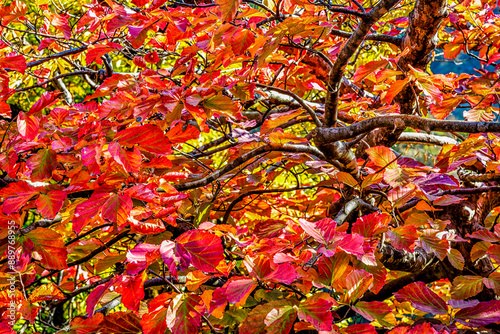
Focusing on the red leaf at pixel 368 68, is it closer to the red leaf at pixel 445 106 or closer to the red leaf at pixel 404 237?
the red leaf at pixel 445 106

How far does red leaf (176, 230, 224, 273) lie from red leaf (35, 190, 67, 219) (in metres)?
0.36

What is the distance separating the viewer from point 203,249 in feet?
2.99

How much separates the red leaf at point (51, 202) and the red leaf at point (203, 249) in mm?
361

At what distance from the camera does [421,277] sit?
1.79 m

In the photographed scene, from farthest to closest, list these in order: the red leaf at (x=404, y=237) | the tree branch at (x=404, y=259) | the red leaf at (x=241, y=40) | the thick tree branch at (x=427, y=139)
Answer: the thick tree branch at (x=427, y=139) < the tree branch at (x=404, y=259) < the red leaf at (x=241, y=40) < the red leaf at (x=404, y=237)

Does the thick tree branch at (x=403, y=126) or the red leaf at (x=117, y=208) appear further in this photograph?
the red leaf at (x=117, y=208)

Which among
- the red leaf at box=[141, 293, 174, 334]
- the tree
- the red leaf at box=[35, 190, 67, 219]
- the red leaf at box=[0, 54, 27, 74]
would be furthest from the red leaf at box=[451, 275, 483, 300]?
the red leaf at box=[0, 54, 27, 74]

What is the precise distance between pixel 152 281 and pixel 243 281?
55cm

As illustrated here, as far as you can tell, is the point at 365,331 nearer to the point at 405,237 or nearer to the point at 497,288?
the point at 405,237

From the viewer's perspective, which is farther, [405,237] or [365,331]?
[405,237]

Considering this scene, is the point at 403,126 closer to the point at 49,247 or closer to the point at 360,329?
the point at 360,329

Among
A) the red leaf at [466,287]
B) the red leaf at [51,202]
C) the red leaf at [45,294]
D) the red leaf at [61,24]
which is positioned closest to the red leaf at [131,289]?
the red leaf at [51,202]

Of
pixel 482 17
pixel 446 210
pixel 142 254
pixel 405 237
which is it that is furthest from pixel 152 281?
pixel 482 17

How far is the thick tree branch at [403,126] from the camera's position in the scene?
84cm
